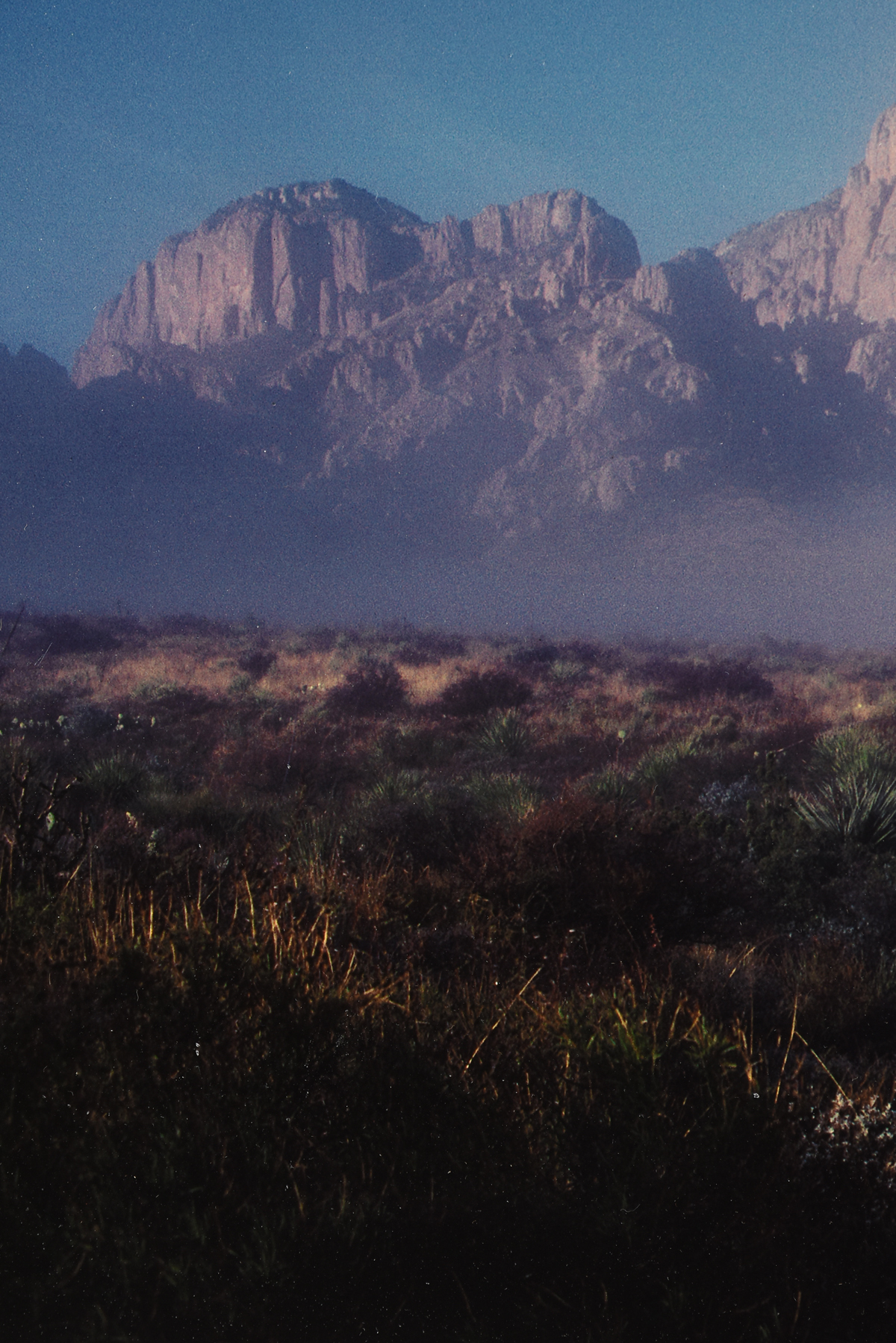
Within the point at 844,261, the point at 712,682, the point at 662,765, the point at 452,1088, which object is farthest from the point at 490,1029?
the point at 844,261

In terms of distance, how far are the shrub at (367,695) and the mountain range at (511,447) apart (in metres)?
69.0

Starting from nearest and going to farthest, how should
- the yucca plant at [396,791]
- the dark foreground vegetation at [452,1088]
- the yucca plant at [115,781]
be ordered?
the dark foreground vegetation at [452,1088] → the yucca plant at [396,791] → the yucca plant at [115,781]

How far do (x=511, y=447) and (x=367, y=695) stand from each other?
106 meters

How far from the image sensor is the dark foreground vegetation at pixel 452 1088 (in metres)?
1.75

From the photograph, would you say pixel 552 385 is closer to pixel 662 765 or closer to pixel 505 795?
pixel 662 765

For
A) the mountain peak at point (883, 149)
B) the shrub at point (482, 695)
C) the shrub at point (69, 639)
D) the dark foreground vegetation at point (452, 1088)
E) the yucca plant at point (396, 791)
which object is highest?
the mountain peak at point (883, 149)

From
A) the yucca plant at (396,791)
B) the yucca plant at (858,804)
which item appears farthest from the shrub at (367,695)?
the yucca plant at (858,804)

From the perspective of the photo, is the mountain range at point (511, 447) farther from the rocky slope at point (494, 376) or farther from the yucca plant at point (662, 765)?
the yucca plant at point (662, 765)

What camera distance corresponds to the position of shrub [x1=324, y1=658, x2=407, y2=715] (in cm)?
1316

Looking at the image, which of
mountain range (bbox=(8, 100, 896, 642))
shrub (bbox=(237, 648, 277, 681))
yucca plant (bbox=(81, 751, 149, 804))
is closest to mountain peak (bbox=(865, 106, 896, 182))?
mountain range (bbox=(8, 100, 896, 642))

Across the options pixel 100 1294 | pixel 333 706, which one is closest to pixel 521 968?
pixel 100 1294

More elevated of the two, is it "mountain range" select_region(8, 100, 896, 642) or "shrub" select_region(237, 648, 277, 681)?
"mountain range" select_region(8, 100, 896, 642)

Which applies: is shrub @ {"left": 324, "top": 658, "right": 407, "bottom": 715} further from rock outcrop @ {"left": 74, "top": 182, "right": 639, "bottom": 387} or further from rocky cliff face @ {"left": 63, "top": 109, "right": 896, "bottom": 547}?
rock outcrop @ {"left": 74, "top": 182, "right": 639, "bottom": 387}

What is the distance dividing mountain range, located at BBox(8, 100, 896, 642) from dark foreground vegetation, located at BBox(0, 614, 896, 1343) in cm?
7977
